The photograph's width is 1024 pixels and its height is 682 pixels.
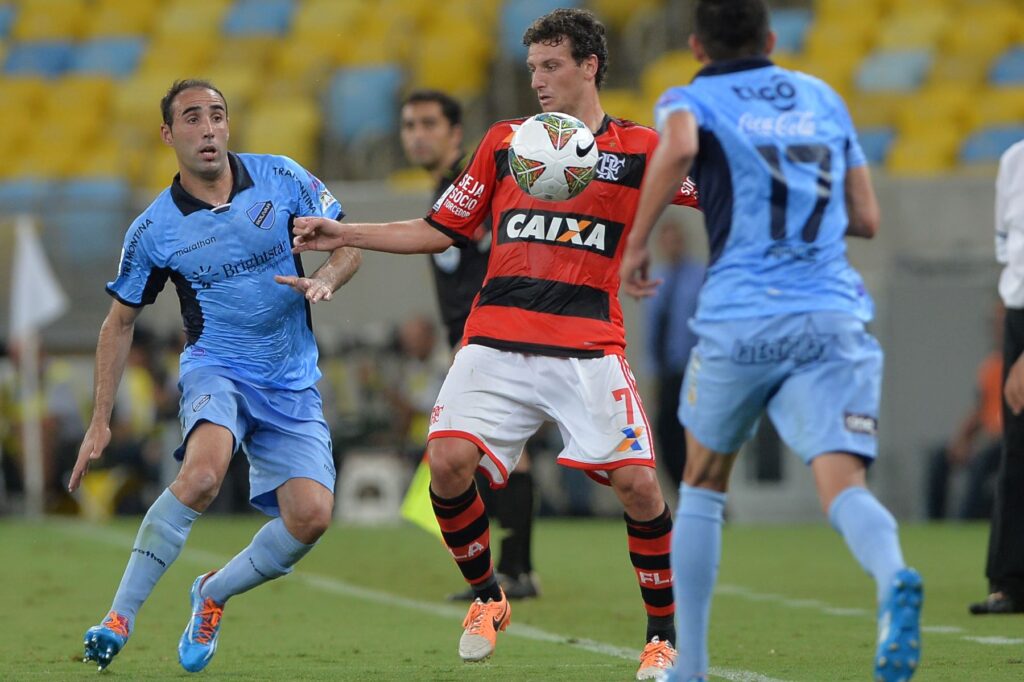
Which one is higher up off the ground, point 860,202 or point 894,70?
point 894,70

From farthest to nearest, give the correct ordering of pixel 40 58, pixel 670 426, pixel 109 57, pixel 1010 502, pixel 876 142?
1. pixel 40 58
2. pixel 109 57
3. pixel 876 142
4. pixel 670 426
5. pixel 1010 502

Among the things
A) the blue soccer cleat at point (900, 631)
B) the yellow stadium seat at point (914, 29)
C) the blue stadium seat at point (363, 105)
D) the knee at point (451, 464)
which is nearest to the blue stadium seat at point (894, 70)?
the yellow stadium seat at point (914, 29)

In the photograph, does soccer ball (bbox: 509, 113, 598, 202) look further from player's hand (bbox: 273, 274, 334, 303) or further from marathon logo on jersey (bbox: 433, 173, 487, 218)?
player's hand (bbox: 273, 274, 334, 303)

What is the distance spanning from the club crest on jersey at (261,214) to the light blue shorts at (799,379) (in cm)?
233

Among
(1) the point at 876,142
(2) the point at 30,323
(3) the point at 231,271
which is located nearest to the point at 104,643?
(3) the point at 231,271

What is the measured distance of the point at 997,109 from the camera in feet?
55.9

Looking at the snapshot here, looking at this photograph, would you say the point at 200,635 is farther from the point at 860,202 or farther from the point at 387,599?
the point at 387,599

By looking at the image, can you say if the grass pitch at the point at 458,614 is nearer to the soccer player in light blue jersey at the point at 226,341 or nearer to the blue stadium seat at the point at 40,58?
the soccer player in light blue jersey at the point at 226,341

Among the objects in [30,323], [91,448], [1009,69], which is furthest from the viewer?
[1009,69]

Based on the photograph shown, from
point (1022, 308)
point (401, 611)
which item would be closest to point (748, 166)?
point (1022, 308)

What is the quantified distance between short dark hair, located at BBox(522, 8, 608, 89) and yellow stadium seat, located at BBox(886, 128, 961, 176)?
10660 mm

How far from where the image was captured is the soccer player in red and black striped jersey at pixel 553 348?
6.17 metres

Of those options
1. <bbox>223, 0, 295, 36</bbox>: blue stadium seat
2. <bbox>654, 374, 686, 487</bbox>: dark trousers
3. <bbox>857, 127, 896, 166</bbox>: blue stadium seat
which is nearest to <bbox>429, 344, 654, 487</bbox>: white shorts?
<bbox>654, 374, 686, 487</bbox>: dark trousers

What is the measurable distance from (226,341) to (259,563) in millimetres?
848
